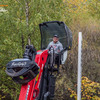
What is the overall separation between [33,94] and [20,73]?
2.32 ft

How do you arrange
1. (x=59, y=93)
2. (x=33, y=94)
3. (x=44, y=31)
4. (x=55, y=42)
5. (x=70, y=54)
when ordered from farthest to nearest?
(x=70, y=54), (x=59, y=93), (x=44, y=31), (x=55, y=42), (x=33, y=94)

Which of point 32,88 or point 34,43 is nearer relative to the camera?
point 32,88

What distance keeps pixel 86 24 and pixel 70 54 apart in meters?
2.48

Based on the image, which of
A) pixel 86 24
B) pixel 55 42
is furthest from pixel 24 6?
pixel 86 24

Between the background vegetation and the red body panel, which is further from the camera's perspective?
the background vegetation

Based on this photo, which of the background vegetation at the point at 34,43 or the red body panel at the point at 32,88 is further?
the background vegetation at the point at 34,43

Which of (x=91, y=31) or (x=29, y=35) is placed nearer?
(x=29, y=35)

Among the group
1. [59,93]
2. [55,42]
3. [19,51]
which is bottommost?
[59,93]

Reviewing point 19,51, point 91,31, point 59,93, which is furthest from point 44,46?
point 91,31

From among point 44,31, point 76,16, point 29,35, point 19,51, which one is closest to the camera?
point 44,31

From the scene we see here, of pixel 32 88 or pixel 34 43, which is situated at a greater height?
pixel 34 43

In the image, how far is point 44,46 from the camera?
21.3ft

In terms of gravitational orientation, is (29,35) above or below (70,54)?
above

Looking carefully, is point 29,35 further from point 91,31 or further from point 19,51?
point 91,31
